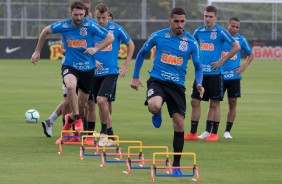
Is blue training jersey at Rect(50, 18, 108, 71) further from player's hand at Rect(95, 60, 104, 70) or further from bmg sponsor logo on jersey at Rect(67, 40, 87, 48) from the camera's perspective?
player's hand at Rect(95, 60, 104, 70)

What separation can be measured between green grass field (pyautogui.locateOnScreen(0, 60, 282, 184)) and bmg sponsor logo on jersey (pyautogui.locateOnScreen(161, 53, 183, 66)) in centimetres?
147

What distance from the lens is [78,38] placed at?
1469 centimetres

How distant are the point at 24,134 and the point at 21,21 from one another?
33605 millimetres

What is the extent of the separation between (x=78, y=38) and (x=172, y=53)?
2765 mm

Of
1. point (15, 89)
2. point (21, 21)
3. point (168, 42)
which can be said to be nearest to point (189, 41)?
point (168, 42)

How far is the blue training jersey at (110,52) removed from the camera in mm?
15391

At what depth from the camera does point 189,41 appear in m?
12.3

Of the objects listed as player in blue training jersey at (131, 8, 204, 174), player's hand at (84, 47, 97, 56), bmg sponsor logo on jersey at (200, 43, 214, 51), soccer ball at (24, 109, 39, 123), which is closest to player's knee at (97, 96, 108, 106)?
player's hand at (84, 47, 97, 56)

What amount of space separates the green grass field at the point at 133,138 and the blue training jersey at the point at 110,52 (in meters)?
1.35

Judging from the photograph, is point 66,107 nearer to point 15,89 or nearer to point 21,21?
point 15,89

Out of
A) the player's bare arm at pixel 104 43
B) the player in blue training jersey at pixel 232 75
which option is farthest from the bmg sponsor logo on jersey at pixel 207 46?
the player's bare arm at pixel 104 43

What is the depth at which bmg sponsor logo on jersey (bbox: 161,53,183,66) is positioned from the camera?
12359mm

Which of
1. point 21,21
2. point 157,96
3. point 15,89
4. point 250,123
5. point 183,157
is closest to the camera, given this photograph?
point 157,96

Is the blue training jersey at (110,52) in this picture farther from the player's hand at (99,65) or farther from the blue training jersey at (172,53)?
the blue training jersey at (172,53)
